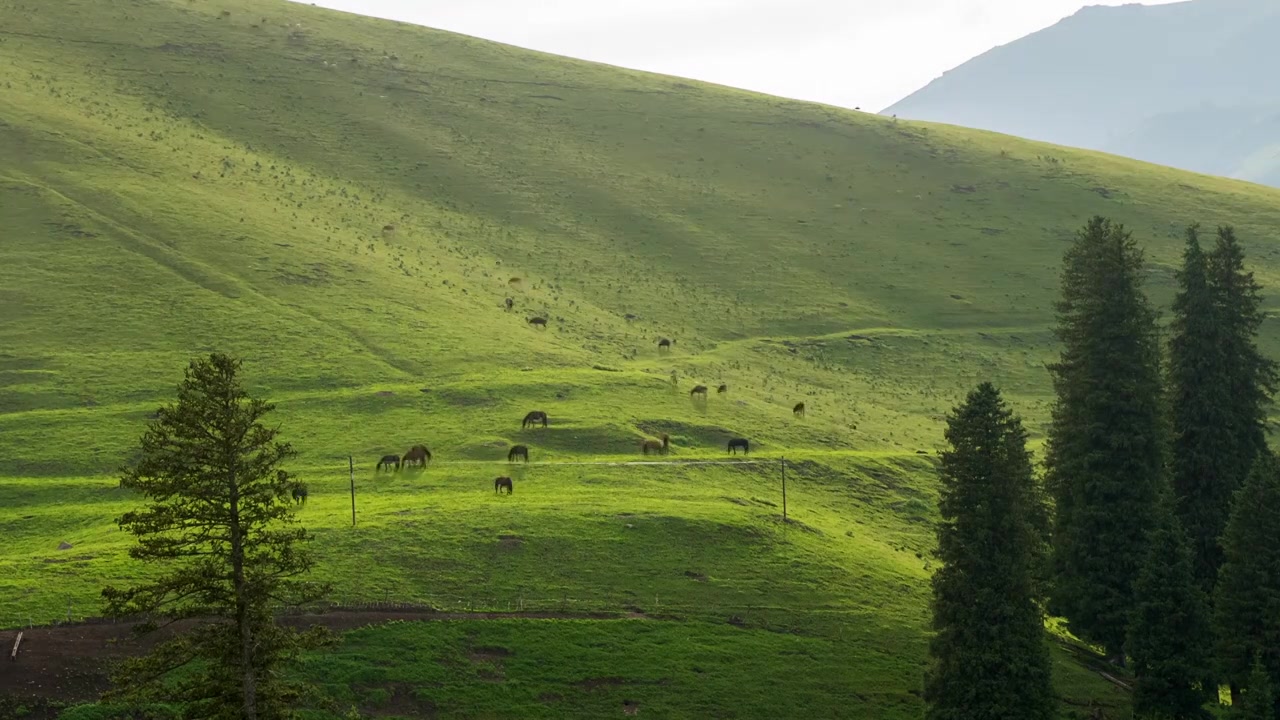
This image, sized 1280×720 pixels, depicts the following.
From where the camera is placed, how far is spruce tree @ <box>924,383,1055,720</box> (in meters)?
43.3

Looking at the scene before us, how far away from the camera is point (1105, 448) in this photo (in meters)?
57.1

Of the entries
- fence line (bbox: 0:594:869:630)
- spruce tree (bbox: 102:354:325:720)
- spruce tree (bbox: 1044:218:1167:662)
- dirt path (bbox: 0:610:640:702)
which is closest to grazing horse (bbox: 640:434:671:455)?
fence line (bbox: 0:594:869:630)

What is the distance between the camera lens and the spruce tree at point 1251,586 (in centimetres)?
4703

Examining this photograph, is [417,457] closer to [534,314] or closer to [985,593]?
[985,593]

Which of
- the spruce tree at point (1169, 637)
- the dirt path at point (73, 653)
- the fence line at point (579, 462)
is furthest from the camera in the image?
the fence line at point (579, 462)

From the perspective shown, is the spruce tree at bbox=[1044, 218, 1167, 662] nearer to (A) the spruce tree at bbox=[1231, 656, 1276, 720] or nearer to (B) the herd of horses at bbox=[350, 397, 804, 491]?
(A) the spruce tree at bbox=[1231, 656, 1276, 720]

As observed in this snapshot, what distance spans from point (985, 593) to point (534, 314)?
6936cm

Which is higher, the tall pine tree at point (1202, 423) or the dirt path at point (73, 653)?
the tall pine tree at point (1202, 423)

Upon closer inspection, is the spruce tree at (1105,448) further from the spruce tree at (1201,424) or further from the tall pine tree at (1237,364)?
the tall pine tree at (1237,364)

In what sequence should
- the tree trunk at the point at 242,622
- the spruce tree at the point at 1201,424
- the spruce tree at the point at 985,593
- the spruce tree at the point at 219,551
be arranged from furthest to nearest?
the spruce tree at the point at 1201,424 < the spruce tree at the point at 985,593 < the tree trunk at the point at 242,622 < the spruce tree at the point at 219,551

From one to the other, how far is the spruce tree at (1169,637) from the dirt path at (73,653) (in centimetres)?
3184

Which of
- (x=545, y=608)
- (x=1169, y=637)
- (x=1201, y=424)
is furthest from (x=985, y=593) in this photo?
(x=1201, y=424)

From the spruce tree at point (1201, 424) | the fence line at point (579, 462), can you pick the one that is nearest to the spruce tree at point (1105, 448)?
the spruce tree at point (1201, 424)

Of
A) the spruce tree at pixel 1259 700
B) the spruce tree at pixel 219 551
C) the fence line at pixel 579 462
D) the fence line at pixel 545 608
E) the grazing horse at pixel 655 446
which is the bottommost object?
the spruce tree at pixel 1259 700
